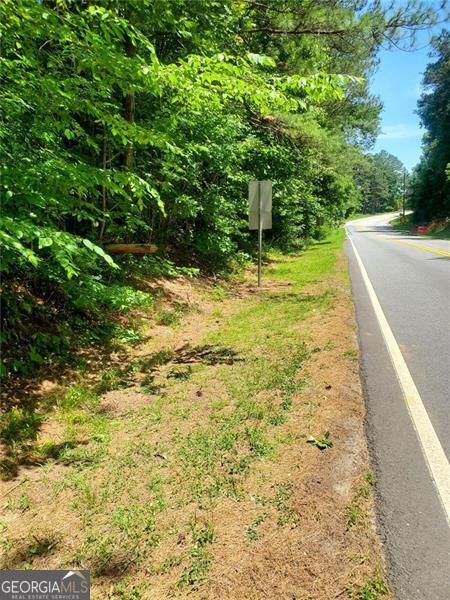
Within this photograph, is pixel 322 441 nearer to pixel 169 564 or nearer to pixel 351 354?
pixel 169 564

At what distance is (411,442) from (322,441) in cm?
72

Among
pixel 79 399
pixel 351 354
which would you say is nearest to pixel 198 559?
pixel 79 399

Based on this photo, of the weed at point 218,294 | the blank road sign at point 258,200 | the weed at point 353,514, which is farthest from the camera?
the blank road sign at point 258,200

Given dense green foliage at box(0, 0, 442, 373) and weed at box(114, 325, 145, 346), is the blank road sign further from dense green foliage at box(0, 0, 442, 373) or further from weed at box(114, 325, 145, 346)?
weed at box(114, 325, 145, 346)

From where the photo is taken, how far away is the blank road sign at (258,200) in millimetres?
9641

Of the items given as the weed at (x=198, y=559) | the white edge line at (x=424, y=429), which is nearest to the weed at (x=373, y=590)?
the white edge line at (x=424, y=429)

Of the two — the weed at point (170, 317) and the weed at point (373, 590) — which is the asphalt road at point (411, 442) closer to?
the weed at point (373, 590)

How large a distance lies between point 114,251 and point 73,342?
1.93 metres

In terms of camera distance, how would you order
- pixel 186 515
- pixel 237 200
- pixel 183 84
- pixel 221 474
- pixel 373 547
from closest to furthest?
pixel 373 547
pixel 186 515
pixel 221 474
pixel 183 84
pixel 237 200

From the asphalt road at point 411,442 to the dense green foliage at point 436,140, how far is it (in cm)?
4231

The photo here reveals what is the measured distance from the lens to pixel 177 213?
9562mm

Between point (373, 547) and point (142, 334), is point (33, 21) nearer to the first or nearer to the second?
point (142, 334)

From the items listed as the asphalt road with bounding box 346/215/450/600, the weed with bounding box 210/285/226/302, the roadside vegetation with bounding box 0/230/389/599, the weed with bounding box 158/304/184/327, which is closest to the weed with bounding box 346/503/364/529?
the roadside vegetation with bounding box 0/230/389/599

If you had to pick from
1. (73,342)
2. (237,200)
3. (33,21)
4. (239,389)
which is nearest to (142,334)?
(73,342)
